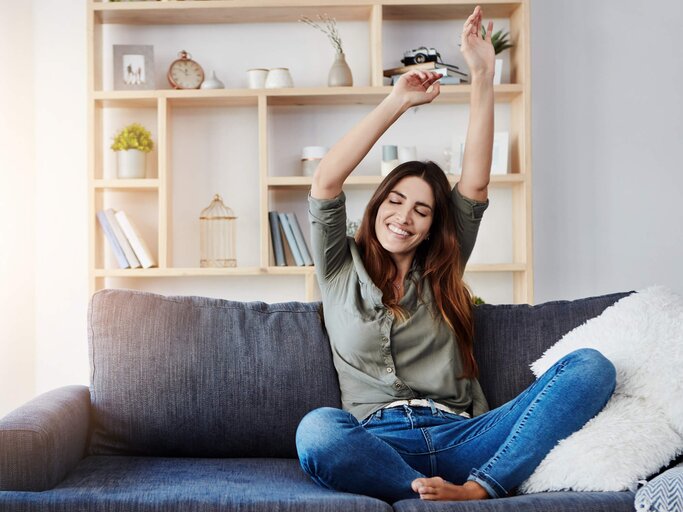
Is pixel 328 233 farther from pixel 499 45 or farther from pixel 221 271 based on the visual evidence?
pixel 499 45

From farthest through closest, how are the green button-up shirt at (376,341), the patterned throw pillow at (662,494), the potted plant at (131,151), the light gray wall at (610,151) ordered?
the light gray wall at (610,151)
the potted plant at (131,151)
the green button-up shirt at (376,341)
the patterned throw pillow at (662,494)

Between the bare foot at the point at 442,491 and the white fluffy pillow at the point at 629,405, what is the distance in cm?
13

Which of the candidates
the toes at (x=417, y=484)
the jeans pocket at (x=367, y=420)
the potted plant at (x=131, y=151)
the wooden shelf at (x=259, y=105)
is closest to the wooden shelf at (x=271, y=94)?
the wooden shelf at (x=259, y=105)

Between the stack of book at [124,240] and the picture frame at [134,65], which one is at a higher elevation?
the picture frame at [134,65]

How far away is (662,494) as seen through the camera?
157 centimetres

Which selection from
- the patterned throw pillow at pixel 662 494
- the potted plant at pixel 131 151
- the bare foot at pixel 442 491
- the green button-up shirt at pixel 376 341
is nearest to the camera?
the patterned throw pillow at pixel 662 494

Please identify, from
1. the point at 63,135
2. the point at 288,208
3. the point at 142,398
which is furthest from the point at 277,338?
the point at 63,135

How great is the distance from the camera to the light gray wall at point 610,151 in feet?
12.6

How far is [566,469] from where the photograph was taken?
1.71 meters

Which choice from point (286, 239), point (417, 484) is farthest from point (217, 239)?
point (417, 484)

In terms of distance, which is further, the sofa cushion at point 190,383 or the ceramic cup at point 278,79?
the ceramic cup at point 278,79

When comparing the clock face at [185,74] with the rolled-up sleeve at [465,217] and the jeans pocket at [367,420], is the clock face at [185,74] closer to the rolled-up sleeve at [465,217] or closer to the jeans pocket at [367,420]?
the rolled-up sleeve at [465,217]

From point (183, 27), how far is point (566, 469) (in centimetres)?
292

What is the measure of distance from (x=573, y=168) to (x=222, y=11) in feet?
5.81
